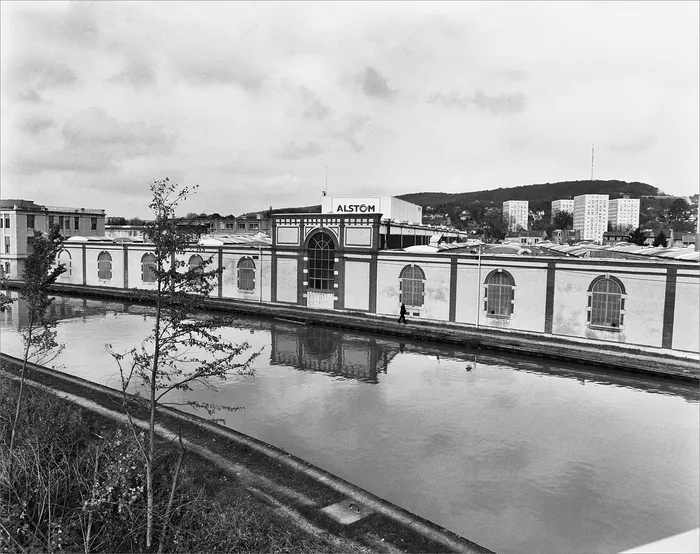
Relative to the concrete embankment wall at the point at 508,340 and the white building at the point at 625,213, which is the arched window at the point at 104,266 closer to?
the concrete embankment wall at the point at 508,340

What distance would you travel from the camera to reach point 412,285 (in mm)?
29156

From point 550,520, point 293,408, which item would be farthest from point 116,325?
point 550,520

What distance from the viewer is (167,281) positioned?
8.30m

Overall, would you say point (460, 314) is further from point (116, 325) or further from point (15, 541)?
point (15, 541)

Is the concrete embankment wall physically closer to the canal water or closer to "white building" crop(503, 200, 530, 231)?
the canal water

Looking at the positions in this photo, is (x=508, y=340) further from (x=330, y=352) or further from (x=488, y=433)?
(x=488, y=433)

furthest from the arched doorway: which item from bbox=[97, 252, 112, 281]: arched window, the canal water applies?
bbox=[97, 252, 112, 281]: arched window

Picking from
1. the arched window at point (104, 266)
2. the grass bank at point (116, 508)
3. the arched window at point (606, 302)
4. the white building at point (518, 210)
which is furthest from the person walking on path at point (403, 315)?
the white building at point (518, 210)

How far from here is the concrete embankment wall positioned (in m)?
19.9

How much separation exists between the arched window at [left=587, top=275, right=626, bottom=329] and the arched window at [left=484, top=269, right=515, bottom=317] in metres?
3.54

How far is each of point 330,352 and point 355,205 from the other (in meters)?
13.7

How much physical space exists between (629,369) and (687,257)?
6.44 m

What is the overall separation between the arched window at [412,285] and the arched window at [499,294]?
3.51 meters

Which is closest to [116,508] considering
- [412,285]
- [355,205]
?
[412,285]
